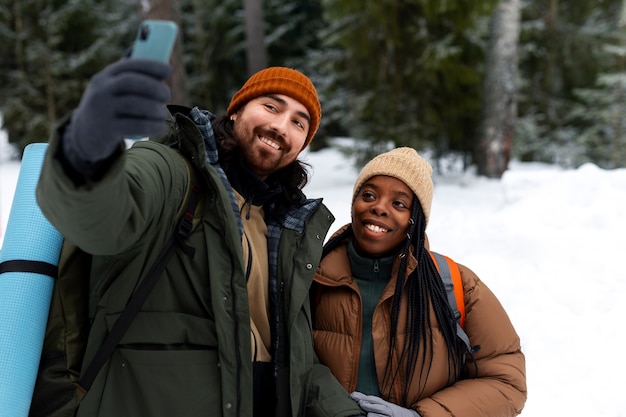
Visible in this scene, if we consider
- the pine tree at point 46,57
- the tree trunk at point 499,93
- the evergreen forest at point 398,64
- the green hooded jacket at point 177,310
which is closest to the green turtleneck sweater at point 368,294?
the green hooded jacket at point 177,310

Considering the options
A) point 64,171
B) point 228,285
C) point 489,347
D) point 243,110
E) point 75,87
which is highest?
point 75,87

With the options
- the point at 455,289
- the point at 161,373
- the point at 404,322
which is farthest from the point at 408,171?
the point at 161,373

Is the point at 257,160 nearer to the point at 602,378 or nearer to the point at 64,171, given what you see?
the point at 64,171

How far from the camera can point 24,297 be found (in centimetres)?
171

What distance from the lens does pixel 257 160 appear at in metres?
2.31

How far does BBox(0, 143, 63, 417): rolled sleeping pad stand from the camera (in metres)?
1.65

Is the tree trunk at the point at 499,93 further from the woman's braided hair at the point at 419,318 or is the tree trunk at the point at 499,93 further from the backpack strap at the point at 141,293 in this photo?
the backpack strap at the point at 141,293

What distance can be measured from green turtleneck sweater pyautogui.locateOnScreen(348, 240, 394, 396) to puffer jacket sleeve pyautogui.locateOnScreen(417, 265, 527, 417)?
0.28 meters

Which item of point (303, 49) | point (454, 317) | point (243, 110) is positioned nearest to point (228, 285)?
point (243, 110)

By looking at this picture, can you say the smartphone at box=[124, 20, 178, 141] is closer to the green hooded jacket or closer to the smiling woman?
the green hooded jacket

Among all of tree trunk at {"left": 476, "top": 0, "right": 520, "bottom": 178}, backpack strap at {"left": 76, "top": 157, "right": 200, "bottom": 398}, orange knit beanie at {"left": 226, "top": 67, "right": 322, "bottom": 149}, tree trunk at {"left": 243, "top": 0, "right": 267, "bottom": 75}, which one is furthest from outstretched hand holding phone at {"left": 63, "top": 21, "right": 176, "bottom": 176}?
tree trunk at {"left": 243, "top": 0, "right": 267, "bottom": 75}

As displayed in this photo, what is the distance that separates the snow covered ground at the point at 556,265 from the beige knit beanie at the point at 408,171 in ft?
4.05

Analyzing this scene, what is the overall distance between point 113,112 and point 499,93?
959 cm

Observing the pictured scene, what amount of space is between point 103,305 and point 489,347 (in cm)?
183
